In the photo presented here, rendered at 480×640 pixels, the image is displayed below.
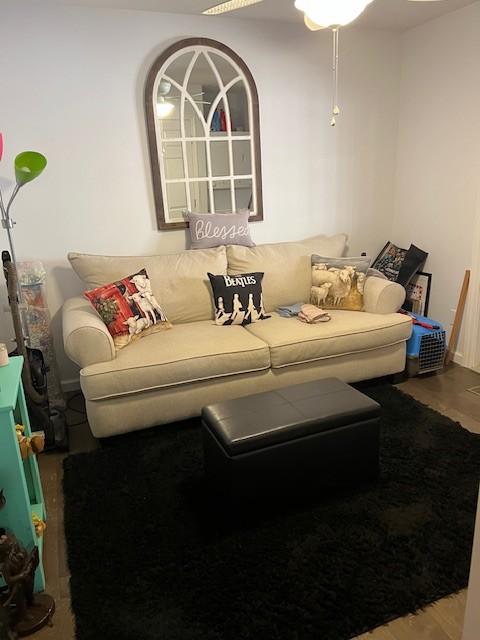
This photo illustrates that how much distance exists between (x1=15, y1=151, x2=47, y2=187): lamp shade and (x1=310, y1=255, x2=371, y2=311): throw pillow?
184cm

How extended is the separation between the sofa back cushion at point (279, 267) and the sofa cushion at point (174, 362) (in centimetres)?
58

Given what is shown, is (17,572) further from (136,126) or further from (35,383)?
(136,126)

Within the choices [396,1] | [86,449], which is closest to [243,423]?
[86,449]

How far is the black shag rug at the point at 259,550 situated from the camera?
1487 mm

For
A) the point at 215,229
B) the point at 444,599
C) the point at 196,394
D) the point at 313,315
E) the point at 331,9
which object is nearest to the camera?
the point at 444,599

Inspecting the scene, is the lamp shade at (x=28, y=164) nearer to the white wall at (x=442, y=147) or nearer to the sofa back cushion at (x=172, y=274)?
the sofa back cushion at (x=172, y=274)

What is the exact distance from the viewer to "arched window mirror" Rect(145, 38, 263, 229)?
10.1ft

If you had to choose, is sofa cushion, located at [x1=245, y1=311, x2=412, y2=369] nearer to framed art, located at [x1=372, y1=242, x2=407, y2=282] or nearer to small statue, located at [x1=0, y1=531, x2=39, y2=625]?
framed art, located at [x1=372, y1=242, x2=407, y2=282]

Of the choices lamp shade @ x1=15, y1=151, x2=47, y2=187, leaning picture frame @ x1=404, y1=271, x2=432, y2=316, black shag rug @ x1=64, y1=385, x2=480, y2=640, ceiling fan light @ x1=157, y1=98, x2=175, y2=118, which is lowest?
black shag rug @ x1=64, y1=385, x2=480, y2=640

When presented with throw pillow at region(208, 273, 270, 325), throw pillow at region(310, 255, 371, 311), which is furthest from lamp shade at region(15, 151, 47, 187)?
throw pillow at region(310, 255, 371, 311)

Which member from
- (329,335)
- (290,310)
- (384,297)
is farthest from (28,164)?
(384,297)

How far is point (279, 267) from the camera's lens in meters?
3.28

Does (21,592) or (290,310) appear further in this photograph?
(290,310)

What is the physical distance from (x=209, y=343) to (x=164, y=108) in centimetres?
166
